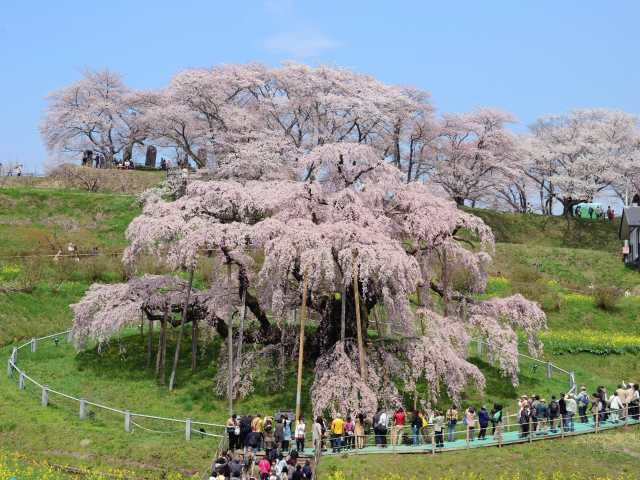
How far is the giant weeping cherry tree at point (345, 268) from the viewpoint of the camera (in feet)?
103

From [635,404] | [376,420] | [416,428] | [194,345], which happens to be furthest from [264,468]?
[635,404]

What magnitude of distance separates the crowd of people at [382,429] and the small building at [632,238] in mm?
32165

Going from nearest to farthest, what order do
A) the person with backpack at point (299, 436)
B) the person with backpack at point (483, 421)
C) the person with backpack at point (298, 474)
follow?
the person with backpack at point (298, 474) < the person with backpack at point (299, 436) < the person with backpack at point (483, 421)

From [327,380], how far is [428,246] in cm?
806

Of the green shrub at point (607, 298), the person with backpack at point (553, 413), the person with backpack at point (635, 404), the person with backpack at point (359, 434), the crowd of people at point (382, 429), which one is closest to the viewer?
the crowd of people at point (382, 429)

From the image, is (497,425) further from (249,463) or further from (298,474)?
(249,463)

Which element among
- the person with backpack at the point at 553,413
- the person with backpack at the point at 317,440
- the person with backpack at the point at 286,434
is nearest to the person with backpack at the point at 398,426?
the person with backpack at the point at 317,440

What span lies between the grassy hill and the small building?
3.73ft

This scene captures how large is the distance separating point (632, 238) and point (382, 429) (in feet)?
132

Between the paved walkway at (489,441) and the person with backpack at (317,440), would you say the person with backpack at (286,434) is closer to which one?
the person with backpack at (317,440)

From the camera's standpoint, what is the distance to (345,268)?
Result: 103 feet

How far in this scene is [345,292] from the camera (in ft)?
107

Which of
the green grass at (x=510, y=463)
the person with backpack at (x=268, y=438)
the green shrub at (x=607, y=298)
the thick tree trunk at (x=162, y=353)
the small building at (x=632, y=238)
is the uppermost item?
the small building at (x=632, y=238)

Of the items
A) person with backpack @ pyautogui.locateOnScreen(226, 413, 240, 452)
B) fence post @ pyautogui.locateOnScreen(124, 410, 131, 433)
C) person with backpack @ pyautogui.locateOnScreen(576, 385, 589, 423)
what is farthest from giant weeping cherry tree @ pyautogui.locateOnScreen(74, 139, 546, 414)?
fence post @ pyautogui.locateOnScreen(124, 410, 131, 433)
